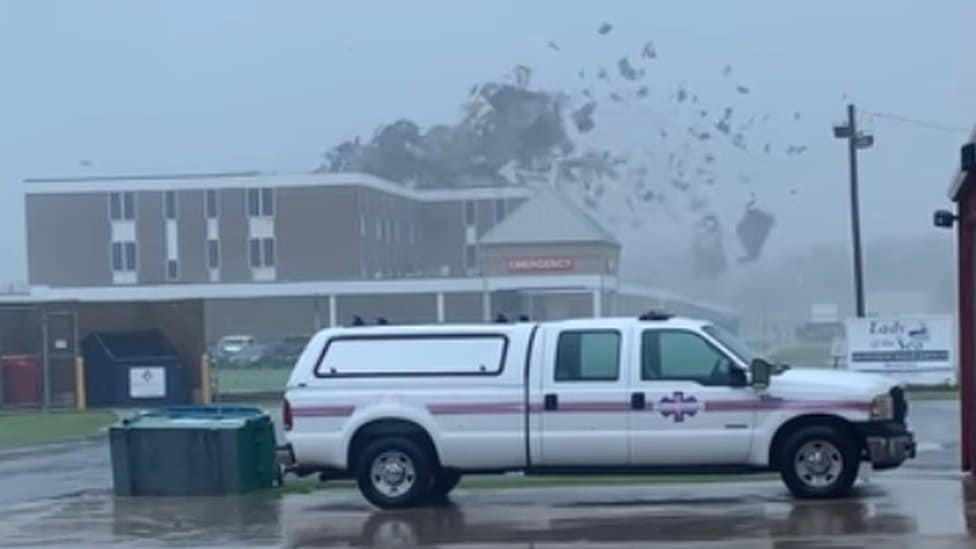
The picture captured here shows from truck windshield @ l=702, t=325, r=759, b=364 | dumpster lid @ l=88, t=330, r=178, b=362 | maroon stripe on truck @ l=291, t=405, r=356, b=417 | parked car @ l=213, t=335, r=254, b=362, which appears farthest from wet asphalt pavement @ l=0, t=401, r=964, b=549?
parked car @ l=213, t=335, r=254, b=362

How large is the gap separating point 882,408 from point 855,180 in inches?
1236

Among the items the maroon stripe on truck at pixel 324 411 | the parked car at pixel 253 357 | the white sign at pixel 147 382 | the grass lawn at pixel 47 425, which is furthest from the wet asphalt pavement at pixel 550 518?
the parked car at pixel 253 357

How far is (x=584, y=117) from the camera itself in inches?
2992

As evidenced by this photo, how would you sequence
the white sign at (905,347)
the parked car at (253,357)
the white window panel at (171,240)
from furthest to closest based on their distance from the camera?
the white window panel at (171,240)
the parked car at (253,357)
the white sign at (905,347)

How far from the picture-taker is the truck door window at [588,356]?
1964 centimetres

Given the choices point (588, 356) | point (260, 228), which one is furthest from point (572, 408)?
point (260, 228)

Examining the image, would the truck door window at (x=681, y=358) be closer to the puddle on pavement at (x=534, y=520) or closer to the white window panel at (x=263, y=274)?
the puddle on pavement at (x=534, y=520)

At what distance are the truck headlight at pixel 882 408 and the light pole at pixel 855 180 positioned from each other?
92.6ft

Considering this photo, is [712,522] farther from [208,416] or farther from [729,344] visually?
[208,416]

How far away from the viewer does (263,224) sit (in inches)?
2916

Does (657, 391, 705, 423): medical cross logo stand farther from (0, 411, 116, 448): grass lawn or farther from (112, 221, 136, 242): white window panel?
(112, 221, 136, 242): white window panel

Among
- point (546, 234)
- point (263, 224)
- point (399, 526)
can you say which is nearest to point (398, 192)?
point (263, 224)

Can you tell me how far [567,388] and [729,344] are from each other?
1.67 metres

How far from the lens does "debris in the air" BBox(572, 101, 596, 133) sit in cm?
7500
